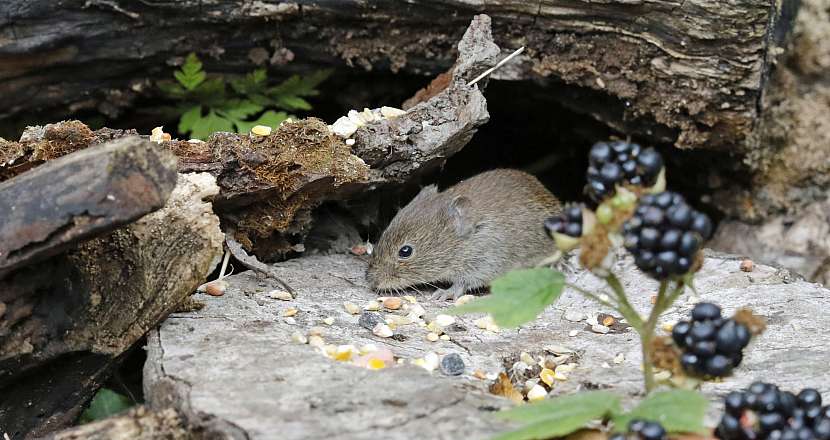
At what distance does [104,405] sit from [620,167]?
2.72 meters

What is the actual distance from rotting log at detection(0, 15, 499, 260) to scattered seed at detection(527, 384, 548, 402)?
168 cm

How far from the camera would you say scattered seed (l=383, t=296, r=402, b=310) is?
493 centimetres

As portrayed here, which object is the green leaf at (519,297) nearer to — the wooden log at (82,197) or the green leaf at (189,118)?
the wooden log at (82,197)

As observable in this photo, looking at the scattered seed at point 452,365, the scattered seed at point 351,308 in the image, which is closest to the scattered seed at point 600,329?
the scattered seed at point 452,365

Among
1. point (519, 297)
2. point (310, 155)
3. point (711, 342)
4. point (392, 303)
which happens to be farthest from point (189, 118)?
point (711, 342)

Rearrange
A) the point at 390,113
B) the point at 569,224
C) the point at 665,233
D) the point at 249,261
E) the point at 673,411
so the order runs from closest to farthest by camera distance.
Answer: the point at 673,411 < the point at 665,233 < the point at 569,224 < the point at 249,261 < the point at 390,113

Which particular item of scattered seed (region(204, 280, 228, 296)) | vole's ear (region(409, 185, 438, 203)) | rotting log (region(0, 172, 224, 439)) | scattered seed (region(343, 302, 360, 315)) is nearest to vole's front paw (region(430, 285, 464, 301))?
vole's ear (region(409, 185, 438, 203))

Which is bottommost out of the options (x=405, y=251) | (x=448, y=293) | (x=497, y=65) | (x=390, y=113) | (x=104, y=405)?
(x=104, y=405)

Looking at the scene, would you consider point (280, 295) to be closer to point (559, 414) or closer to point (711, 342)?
point (559, 414)

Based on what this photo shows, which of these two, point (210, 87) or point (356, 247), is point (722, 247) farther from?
point (210, 87)

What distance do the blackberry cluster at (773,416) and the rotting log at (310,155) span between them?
2.60m

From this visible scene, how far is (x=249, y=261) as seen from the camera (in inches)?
195

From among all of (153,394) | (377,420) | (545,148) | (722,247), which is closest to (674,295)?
(377,420)

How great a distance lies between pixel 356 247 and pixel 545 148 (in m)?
2.57
